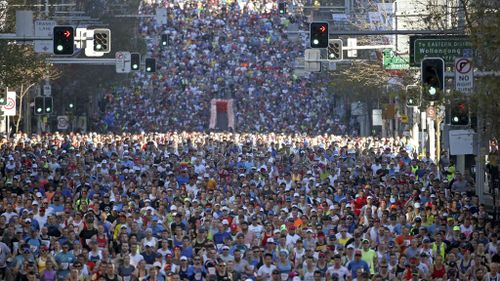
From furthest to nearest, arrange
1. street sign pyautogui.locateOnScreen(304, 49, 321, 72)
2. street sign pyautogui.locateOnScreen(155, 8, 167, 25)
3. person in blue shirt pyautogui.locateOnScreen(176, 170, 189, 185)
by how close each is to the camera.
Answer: street sign pyautogui.locateOnScreen(155, 8, 167, 25)
street sign pyautogui.locateOnScreen(304, 49, 321, 72)
person in blue shirt pyautogui.locateOnScreen(176, 170, 189, 185)

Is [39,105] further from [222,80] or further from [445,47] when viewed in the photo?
[222,80]

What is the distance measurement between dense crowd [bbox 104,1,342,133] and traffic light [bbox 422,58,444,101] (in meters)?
50.3

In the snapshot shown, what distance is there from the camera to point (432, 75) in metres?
31.0

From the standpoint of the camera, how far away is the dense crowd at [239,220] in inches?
969

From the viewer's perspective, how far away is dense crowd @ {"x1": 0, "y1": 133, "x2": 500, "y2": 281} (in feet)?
80.8

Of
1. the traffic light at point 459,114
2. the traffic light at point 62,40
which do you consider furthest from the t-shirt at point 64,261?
the traffic light at point 62,40

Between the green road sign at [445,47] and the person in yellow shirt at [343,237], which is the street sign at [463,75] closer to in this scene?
the green road sign at [445,47]

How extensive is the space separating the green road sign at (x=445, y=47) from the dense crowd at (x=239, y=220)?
2.67 metres

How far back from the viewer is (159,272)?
24016 mm

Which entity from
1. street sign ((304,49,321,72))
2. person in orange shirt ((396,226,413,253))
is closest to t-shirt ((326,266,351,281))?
person in orange shirt ((396,226,413,253))

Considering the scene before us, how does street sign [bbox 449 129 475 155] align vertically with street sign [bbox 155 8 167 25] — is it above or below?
below

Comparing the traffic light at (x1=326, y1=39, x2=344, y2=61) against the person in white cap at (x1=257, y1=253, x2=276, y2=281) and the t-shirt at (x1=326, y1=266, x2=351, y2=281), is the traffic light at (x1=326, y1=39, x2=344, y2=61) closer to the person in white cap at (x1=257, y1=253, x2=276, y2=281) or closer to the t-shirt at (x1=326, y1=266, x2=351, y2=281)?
the person in white cap at (x1=257, y1=253, x2=276, y2=281)

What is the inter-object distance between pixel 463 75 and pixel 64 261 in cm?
1009

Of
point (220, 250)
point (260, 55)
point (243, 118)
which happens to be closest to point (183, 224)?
point (220, 250)
